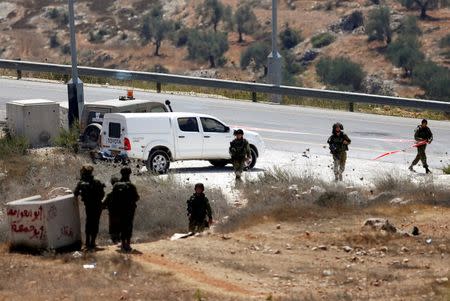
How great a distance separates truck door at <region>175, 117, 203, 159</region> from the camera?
85.3ft

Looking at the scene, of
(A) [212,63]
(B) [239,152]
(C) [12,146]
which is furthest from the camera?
(A) [212,63]

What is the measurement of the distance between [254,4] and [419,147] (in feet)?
187

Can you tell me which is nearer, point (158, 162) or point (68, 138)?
point (158, 162)

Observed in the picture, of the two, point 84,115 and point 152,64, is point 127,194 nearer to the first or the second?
point 84,115

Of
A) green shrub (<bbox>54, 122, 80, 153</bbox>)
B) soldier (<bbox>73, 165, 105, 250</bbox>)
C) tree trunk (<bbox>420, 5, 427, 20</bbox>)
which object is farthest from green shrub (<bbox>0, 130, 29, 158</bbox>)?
tree trunk (<bbox>420, 5, 427, 20</bbox>)

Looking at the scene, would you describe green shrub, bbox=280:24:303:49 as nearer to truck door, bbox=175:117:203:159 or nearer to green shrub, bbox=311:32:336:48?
green shrub, bbox=311:32:336:48

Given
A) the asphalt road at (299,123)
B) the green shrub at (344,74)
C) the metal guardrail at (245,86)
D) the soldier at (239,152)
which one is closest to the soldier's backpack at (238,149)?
the soldier at (239,152)

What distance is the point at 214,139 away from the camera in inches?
1038

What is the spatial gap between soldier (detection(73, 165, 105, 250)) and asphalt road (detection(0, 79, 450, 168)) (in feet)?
37.0

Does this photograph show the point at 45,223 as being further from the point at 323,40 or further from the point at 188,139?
the point at 323,40

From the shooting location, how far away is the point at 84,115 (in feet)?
90.3

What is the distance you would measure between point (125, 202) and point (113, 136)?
27.9 ft

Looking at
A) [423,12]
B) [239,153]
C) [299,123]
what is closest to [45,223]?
[239,153]

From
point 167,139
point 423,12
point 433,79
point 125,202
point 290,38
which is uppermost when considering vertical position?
point 423,12
